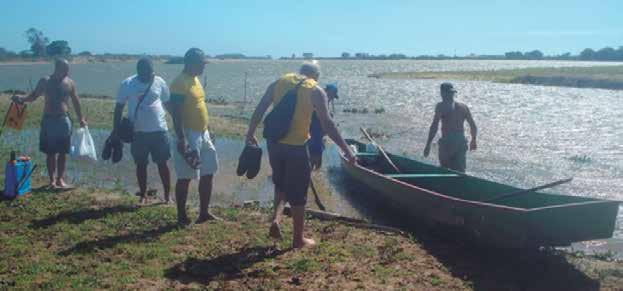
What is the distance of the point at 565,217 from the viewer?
6.04m

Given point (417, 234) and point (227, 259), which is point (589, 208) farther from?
point (227, 259)

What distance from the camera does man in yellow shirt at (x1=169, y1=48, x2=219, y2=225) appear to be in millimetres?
6234

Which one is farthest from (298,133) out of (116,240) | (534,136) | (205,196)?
(534,136)

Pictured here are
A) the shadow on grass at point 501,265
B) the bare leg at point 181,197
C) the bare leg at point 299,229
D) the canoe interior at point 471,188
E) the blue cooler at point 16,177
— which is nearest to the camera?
the bare leg at point 299,229

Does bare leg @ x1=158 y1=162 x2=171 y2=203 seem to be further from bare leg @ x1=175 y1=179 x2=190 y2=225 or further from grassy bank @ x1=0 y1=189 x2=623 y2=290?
bare leg @ x1=175 y1=179 x2=190 y2=225

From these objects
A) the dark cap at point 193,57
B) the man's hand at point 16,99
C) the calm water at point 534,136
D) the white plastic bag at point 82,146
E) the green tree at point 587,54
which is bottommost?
the calm water at point 534,136

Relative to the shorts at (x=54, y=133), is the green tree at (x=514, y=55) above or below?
above

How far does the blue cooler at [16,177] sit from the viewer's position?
7436 mm

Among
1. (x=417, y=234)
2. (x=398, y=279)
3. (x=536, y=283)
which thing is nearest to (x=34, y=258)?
(x=398, y=279)

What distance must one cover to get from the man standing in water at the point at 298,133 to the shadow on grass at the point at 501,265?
1.87m

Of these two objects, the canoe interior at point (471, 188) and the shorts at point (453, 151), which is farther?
the shorts at point (453, 151)

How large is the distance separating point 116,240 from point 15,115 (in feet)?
11.3

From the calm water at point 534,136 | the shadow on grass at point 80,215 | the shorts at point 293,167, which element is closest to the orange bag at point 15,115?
the shadow on grass at point 80,215

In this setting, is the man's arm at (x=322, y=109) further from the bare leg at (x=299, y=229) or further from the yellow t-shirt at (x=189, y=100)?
the yellow t-shirt at (x=189, y=100)
